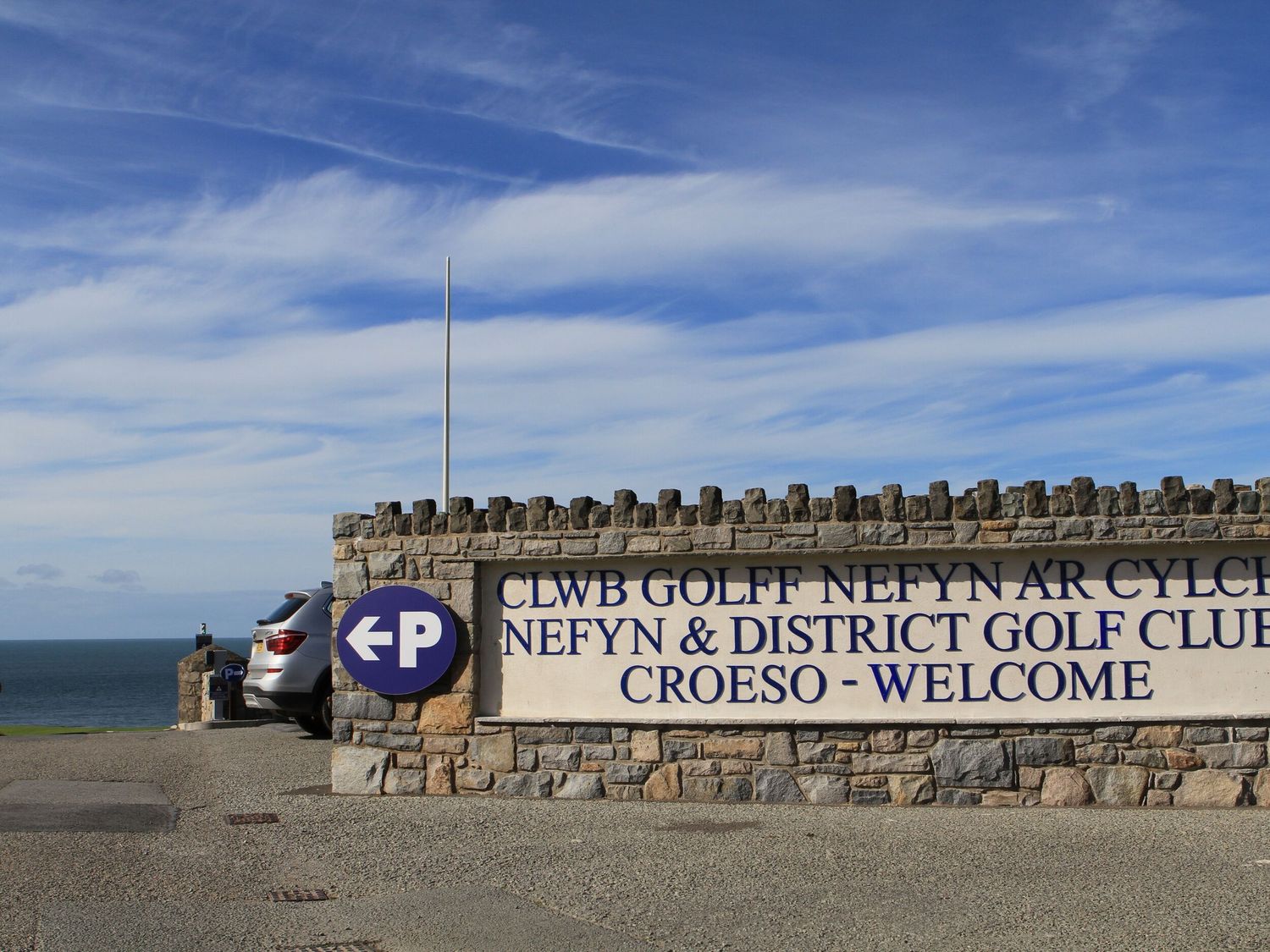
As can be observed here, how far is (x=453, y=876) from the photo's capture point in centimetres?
689

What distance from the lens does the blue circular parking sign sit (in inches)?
381

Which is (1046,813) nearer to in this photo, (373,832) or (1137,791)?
(1137,791)

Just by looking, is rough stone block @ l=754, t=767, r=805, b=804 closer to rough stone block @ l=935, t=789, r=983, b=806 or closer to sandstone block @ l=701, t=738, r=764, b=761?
Result: sandstone block @ l=701, t=738, r=764, b=761

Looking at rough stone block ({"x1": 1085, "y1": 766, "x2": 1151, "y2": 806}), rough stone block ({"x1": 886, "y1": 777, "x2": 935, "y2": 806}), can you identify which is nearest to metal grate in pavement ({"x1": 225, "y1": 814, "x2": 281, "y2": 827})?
rough stone block ({"x1": 886, "y1": 777, "x2": 935, "y2": 806})

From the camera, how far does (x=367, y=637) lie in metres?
9.80

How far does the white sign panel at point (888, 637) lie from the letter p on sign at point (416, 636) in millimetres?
373

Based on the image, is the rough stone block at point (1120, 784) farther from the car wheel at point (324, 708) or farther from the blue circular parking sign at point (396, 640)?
the car wheel at point (324, 708)

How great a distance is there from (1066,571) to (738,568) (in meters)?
2.32

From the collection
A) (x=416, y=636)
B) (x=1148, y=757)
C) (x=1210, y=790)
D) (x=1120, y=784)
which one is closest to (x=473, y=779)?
(x=416, y=636)

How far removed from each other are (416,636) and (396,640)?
150mm

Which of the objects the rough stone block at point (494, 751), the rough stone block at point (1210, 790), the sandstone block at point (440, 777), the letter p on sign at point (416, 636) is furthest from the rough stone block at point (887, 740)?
the letter p on sign at point (416, 636)

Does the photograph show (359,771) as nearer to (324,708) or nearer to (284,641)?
(284,641)

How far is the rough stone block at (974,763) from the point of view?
9.09m

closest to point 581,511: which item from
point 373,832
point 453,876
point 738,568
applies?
point 738,568
